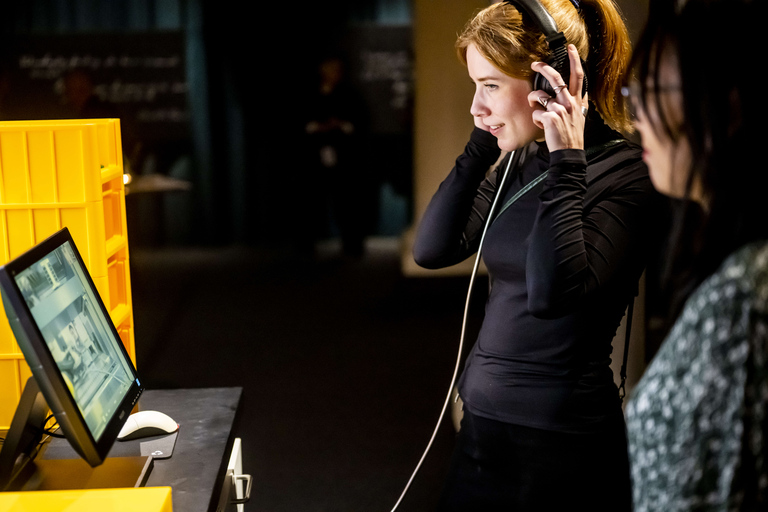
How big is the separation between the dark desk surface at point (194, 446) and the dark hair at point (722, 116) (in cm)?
75

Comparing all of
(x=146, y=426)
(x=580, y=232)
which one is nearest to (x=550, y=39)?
(x=580, y=232)

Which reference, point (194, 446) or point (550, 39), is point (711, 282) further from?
point (194, 446)

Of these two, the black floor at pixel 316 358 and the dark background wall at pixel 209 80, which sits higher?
the dark background wall at pixel 209 80

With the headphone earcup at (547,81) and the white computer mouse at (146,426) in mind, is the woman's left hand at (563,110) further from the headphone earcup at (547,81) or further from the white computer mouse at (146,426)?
the white computer mouse at (146,426)

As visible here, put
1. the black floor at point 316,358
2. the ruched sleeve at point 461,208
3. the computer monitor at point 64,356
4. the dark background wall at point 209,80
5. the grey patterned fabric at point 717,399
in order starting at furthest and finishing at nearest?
the dark background wall at point 209,80 → the black floor at point 316,358 → the ruched sleeve at point 461,208 → the computer monitor at point 64,356 → the grey patterned fabric at point 717,399

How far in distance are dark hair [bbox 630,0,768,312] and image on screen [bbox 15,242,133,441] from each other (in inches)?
29.9

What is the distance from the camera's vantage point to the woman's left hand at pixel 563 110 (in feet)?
3.53

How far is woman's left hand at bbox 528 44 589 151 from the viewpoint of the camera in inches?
42.3

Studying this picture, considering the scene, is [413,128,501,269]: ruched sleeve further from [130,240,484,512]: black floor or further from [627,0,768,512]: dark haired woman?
[130,240,484,512]: black floor

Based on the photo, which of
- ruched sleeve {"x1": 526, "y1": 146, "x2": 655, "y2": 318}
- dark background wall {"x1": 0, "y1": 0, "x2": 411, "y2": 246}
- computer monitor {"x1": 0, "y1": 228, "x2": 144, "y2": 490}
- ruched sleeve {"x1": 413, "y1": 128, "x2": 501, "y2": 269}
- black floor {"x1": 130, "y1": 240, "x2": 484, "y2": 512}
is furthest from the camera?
dark background wall {"x1": 0, "y1": 0, "x2": 411, "y2": 246}

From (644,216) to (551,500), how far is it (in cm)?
46

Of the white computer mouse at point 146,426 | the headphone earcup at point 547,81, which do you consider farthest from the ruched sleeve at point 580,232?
the white computer mouse at point 146,426

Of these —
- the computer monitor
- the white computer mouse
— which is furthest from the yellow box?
the white computer mouse

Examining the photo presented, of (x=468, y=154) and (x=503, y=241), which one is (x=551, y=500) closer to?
(x=503, y=241)
